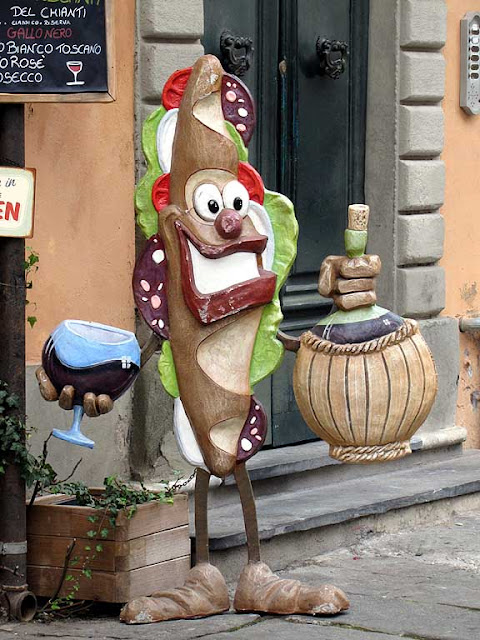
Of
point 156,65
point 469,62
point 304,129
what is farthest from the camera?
point 469,62

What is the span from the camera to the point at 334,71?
25.6 feet

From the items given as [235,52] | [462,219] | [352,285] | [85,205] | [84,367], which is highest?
[235,52]

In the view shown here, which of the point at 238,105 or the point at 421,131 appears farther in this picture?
the point at 421,131

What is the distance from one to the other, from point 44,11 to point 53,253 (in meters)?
1.17

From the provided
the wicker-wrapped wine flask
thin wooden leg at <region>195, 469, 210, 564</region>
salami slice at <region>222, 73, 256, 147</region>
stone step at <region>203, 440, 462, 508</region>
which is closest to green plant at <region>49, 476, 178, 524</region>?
thin wooden leg at <region>195, 469, 210, 564</region>

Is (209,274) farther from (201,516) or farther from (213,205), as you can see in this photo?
(201,516)

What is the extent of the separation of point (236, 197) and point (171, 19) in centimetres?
145

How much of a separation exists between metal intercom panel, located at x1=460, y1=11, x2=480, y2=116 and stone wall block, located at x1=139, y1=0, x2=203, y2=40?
2.17 metres

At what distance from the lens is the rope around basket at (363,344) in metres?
5.32

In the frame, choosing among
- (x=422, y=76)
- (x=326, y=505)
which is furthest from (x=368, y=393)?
(x=422, y=76)

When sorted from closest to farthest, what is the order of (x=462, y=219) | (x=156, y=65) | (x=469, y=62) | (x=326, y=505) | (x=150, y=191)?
1. (x=150, y=191)
2. (x=156, y=65)
3. (x=326, y=505)
4. (x=469, y=62)
5. (x=462, y=219)

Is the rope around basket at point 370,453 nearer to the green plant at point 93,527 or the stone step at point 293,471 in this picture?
the green plant at point 93,527

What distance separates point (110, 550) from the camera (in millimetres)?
5621

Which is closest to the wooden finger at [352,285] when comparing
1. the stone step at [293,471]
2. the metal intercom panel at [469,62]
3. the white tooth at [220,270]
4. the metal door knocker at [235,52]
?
the white tooth at [220,270]
